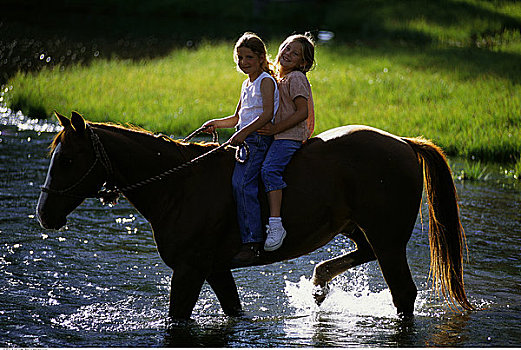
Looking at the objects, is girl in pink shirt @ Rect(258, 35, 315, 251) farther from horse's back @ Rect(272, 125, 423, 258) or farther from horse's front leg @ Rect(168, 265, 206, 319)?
horse's front leg @ Rect(168, 265, 206, 319)

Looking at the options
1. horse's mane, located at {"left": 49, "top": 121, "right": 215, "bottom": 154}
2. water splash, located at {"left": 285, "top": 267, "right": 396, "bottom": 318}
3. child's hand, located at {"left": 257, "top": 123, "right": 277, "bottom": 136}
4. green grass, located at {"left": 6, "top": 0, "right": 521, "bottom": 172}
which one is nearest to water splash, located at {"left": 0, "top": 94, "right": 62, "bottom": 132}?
green grass, located at {"left": 6, "top": 0, "right": 521, "bottom": 172}

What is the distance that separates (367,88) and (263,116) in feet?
35.7

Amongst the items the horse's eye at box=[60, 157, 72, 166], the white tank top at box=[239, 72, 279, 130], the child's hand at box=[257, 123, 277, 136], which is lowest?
the horse's eye at box=[60, 157, 72, 166]

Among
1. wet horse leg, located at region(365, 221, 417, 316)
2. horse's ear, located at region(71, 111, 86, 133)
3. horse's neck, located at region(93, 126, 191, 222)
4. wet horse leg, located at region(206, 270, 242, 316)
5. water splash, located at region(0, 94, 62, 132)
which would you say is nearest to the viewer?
horse's ear, located at region(71, 111, 86, 133)

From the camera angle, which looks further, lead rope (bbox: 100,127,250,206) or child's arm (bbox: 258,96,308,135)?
child's arm (bbox: 258,96,308,135)

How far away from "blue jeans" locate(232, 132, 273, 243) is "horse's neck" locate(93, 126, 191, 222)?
0.46 metres

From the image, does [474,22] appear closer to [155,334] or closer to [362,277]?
[362,277]

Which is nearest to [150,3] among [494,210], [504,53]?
[504,53]

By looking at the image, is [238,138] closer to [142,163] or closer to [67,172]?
[142,163]

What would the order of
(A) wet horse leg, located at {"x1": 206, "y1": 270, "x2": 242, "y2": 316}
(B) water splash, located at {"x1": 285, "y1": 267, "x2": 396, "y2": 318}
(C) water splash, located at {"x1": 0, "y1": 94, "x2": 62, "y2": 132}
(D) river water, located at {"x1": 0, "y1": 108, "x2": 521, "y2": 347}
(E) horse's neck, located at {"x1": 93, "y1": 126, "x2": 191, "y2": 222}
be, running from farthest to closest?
(C) water splash, located at {"x1": 0, "y1": 94, "x2": 62, "y2": 132}, (B) water splash, located at {"x1": 285, "y1": 267, "x2": 396, "y2": 318}, (A) wet horse leg, located at {"x1": 206, "y1": 270, "x2": 242, "y2": 316}, (D) river water, located at {"x1": 0, "y1": 108, "x2": 521, "y2": 347}, (E) horse's neck, located at {"x1": 93, "y1": 126, "x2": 191, "y2": 222}

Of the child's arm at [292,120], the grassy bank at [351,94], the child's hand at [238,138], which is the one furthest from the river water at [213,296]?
the grassy bank at [351,94]

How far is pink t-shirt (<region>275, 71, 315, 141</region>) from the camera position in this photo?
5301 mm

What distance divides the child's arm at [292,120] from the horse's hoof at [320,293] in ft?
5.18

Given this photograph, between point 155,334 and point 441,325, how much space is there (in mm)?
2219
